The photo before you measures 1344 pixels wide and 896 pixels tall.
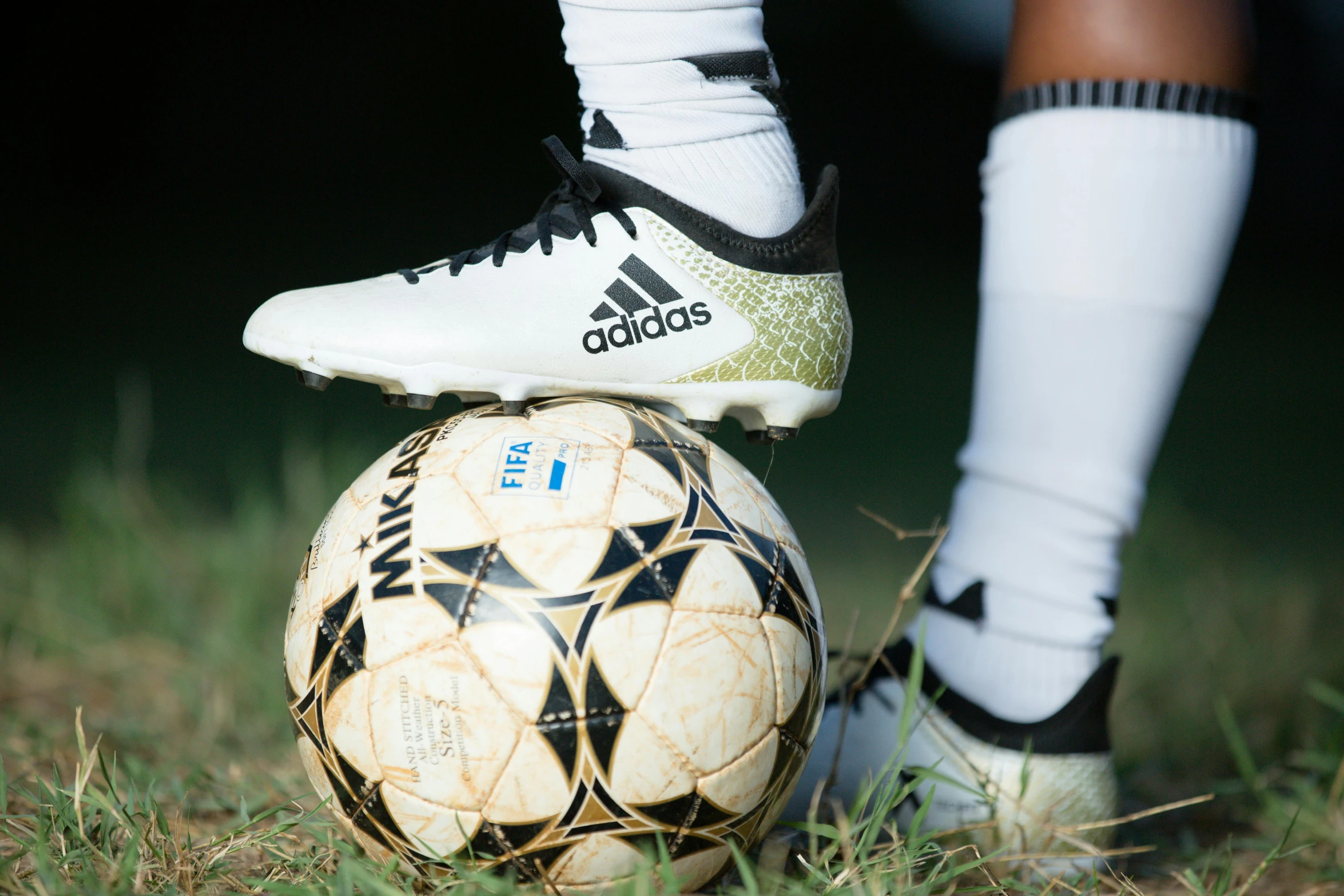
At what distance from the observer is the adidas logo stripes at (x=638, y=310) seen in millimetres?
1464

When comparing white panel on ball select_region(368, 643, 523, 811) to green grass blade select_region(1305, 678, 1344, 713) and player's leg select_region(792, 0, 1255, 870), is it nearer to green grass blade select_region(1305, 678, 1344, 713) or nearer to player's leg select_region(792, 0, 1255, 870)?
player's leg select_region(792, 0, 1255, 870)

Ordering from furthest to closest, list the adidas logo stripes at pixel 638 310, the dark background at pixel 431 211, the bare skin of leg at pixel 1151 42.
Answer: the dark background at pixel 431 211 → the bare skin of leg at pixel 1151 42 → the adidas logo stripes at pixel 638 310

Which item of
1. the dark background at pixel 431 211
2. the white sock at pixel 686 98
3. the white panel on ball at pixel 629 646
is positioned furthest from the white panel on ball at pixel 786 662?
the dark background at pixel 431 211

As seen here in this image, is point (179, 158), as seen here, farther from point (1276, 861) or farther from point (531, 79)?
point (1276, 861)

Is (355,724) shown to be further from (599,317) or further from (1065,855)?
(1065,855)

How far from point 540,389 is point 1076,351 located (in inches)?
30.6

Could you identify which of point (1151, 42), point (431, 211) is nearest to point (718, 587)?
point (1151, 42)

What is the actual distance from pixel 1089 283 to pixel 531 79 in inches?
422

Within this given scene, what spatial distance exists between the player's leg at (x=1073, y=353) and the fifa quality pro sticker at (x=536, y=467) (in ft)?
2.21

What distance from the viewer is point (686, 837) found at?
1.30 metres

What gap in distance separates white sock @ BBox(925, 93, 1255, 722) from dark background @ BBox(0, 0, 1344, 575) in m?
3.38

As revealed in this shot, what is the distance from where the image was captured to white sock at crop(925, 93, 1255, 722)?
161 cm

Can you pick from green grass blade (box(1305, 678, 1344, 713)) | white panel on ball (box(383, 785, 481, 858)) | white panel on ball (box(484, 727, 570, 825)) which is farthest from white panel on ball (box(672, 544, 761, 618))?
green grass blade (box(1305, 678, 1344, 713))

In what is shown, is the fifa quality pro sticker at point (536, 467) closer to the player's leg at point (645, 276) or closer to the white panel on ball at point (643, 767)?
the player's leg at point (645, 276)
